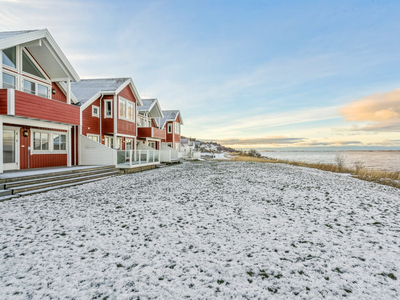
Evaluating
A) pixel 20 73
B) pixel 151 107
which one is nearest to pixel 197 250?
pixel 20 73

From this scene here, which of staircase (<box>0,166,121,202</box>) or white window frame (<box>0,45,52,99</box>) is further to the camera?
white window frame (<box>0,45,52,99</box>)

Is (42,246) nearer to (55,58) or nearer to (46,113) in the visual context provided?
(46,113)

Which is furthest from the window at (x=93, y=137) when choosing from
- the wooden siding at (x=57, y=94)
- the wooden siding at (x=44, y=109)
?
the wooden siding at (x=57, y=94)

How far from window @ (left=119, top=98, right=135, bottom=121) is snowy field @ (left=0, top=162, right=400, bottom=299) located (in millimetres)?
11755

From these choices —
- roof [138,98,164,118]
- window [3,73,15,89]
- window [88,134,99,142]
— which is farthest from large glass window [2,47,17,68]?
roof [138,98,164,118]

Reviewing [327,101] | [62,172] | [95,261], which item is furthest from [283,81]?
[95,261]

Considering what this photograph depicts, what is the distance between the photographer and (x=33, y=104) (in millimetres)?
9906

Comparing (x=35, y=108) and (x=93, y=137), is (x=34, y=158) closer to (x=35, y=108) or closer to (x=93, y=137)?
(x=35, y=108)

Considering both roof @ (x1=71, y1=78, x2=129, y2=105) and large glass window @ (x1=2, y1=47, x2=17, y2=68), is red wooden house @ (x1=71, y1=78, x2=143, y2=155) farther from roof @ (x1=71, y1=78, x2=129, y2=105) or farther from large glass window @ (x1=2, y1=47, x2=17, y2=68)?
large glass window @ (x1=2, y1=47, x2=17, y2=68)

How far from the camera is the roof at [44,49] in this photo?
31.3ft

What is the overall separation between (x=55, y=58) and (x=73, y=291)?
13.7 metres

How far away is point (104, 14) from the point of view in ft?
48.3

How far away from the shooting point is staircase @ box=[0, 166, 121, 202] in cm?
711

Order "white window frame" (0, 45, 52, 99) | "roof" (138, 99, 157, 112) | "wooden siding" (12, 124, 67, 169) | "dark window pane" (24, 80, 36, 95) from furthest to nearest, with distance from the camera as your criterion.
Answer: "roof" (138, 99, 157, 112) → "dark window pane" (24, 80, 36, 95) → "wooden siding" (12, 124, 67, 169) → "white window frame" (0, 45, 52, 99)
